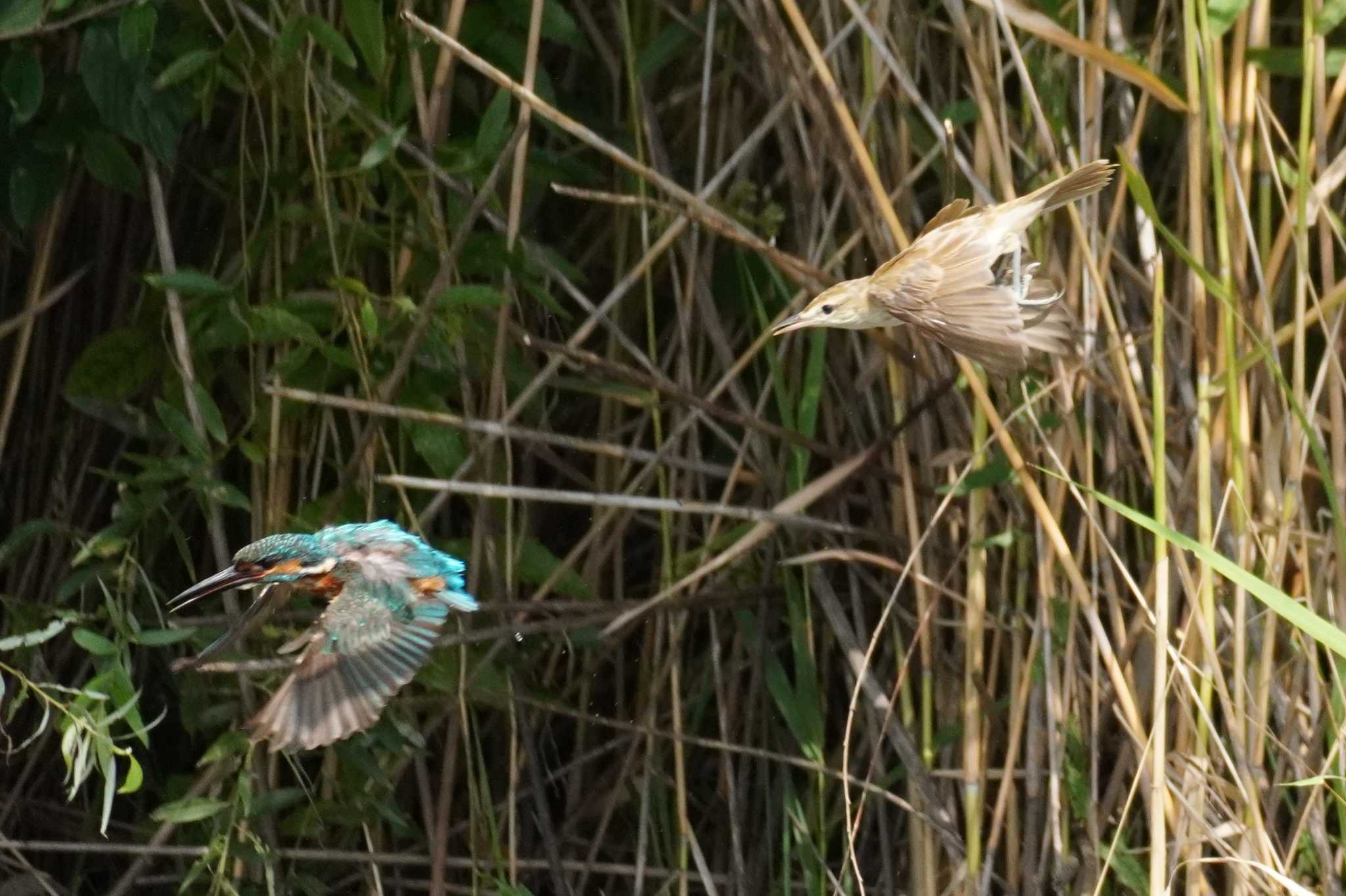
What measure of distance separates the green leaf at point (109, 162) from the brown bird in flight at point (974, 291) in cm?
82

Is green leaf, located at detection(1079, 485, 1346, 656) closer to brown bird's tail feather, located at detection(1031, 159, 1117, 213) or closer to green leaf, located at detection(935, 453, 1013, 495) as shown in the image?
brown bird's tail feather, located at detection(1031, 159, 1117, 213)

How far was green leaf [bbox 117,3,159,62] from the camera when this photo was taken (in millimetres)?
1847

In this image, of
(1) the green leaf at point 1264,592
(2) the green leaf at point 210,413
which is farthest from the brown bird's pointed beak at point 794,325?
(2) the green leaf at point 210,413

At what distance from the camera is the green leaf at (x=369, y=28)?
6.15ft

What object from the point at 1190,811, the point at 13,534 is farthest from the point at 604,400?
the point at 1190,811

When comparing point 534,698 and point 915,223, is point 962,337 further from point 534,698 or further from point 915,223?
point 534,698

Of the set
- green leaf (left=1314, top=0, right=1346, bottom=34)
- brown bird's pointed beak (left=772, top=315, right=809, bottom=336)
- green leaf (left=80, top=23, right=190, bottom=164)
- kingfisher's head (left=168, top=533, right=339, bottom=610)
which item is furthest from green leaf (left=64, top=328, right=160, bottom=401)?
green leaf (left=1314, top=0, right=1346, bottom=34)

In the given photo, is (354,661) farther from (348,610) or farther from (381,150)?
(381,150)

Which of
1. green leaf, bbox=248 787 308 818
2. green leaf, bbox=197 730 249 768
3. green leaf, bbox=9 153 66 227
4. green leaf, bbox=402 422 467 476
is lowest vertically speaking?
green leaf, bbox=248 787 308 818

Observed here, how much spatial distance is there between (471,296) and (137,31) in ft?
1.46

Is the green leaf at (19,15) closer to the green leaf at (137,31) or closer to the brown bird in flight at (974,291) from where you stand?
the green leaf at (137,31)

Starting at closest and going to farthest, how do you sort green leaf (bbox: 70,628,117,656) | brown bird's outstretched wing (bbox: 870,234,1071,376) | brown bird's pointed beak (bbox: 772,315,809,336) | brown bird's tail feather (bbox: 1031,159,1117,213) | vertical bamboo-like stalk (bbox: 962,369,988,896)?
1. brown bird's outstretched wing (bbox: 870,234,1071,376)
2. brown bird's tail feather (bbox: 1031,159,1117,213)
3. brown bird's pointed beak (bbox: 772,315,809,336)
4. green leaf (bbox: 70,628,117,656)
5. vertical bamboo-like stalk (bbox: 962,369,988,896)

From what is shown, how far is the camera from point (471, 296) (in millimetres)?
1838

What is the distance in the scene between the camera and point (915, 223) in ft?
6.79
